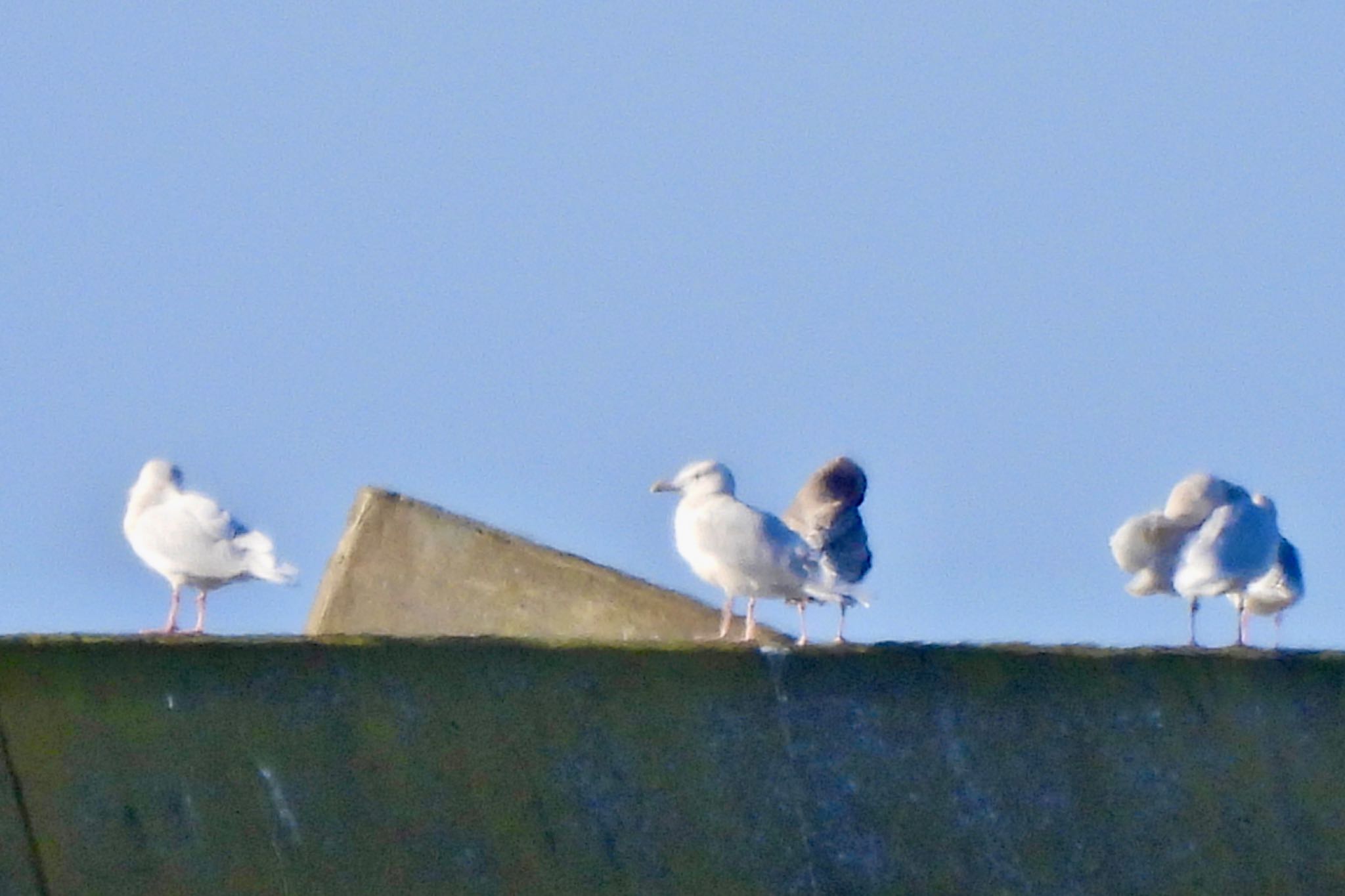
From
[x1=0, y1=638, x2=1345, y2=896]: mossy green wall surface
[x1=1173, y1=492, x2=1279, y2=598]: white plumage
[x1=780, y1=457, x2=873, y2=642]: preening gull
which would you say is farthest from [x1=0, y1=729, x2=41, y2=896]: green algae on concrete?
[x1=1173, y1=492, x2=1279, y2=598]: white plumage

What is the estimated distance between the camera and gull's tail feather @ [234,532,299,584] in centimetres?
1121

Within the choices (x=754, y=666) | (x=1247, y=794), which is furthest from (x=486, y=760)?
(x=1247, y=794)

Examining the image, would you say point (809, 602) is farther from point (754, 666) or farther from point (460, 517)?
point (754, 666)

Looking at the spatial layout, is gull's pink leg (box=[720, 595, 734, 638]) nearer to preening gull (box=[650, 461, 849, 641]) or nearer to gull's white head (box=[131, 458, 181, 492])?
preening gull (box=[650, 461, 849, 641])

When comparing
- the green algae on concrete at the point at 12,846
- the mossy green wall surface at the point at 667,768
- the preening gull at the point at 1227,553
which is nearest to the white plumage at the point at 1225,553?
the preening gull at the point at 1227,553

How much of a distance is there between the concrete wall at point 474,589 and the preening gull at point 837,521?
0.61 metres

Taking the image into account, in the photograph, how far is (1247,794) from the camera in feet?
25.4

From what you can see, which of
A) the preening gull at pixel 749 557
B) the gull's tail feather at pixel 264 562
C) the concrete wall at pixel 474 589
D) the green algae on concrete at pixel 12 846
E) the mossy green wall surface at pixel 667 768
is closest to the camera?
the green algae on concrete at pixel 12 846

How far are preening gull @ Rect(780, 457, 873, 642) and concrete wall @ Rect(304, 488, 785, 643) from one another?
23.9 inches

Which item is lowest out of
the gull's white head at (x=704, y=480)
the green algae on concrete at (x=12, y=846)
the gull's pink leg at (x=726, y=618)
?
the green algae on concrete at (x=12, y=846)

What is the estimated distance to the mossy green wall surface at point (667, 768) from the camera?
664 cm

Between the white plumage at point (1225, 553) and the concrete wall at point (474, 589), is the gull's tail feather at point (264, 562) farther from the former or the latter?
the white plumage at point (1225, 553)

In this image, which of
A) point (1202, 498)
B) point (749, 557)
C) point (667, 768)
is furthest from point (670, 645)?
point (1202, 498)

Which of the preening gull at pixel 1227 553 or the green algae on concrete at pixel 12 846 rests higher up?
the preening gull at pixel 1227 553
